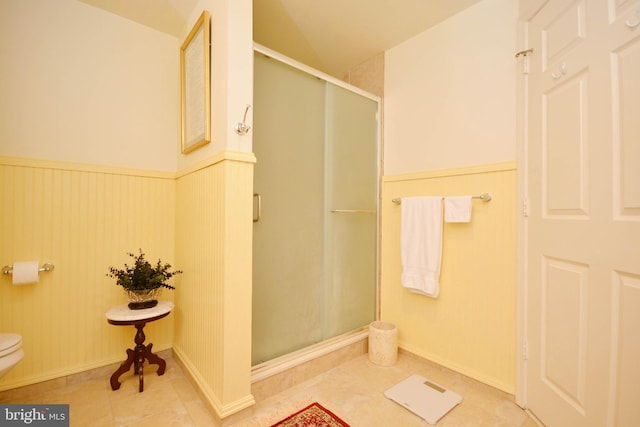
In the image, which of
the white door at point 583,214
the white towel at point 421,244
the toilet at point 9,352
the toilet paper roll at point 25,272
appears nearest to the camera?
the white door at point 583,214

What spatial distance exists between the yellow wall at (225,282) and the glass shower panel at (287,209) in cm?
26

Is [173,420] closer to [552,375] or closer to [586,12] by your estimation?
[552,375]

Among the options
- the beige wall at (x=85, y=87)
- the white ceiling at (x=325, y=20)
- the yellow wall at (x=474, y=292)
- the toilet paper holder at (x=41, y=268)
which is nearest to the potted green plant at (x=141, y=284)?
the toilet paper holder at (x=41, y=268)

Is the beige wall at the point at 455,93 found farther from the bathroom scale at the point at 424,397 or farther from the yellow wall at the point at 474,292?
the bathroom scale at the point at 424,397

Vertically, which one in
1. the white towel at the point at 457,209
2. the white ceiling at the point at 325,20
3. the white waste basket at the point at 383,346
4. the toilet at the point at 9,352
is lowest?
the white waste basket at the point at 383,346

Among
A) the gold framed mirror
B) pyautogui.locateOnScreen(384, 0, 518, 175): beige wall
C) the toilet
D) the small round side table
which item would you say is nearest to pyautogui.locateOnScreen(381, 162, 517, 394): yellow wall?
pyautogui.locateOnScreen(384, 0, 518, 175): beige wall

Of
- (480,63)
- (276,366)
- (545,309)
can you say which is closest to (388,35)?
(480,63)

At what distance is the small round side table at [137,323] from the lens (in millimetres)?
1560

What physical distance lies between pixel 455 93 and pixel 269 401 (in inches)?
84.3

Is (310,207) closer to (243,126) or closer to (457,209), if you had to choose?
(243,126)

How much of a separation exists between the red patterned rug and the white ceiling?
7.78 feet

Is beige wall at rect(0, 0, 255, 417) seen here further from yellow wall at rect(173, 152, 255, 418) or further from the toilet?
the toilet

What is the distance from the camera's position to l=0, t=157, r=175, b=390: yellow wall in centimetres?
154

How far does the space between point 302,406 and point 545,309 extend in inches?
51.5
